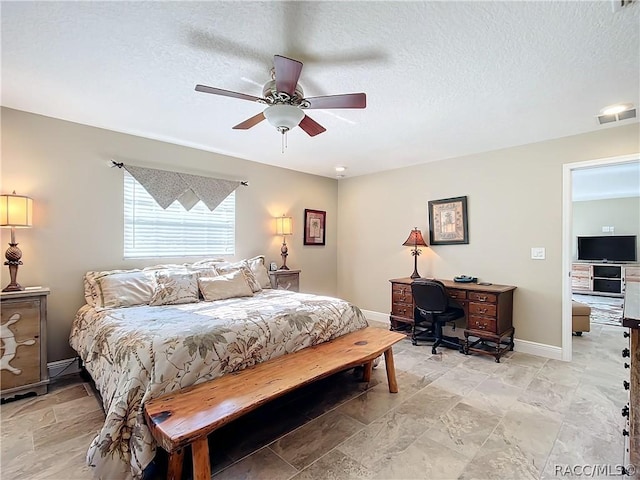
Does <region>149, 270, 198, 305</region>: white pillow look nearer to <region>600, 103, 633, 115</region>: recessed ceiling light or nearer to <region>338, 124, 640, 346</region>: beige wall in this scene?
<region>338, 124, 640, 346</region>: beige wall

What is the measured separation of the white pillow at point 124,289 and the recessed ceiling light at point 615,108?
447cm

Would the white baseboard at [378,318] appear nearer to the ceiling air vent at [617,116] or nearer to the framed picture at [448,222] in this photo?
the framed picture at [448,222]

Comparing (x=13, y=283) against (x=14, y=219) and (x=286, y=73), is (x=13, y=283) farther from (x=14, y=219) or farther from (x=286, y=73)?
(x=286, y=73)

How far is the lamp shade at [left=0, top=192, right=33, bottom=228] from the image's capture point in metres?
2.68

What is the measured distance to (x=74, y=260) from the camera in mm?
3242

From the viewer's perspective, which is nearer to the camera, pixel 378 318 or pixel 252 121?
pixel 252 121

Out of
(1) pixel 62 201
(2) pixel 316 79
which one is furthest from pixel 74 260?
(2) pixel 316 79

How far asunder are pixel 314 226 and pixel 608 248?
752 centimetres

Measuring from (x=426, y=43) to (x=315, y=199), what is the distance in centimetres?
373

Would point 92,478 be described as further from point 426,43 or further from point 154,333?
point 426,43

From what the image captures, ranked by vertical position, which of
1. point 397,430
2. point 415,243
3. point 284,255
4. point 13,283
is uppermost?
point 415,243

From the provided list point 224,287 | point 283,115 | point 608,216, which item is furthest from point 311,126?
point 608,216

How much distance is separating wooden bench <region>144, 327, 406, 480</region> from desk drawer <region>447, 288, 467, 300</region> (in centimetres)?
155

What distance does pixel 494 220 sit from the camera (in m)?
4.10
